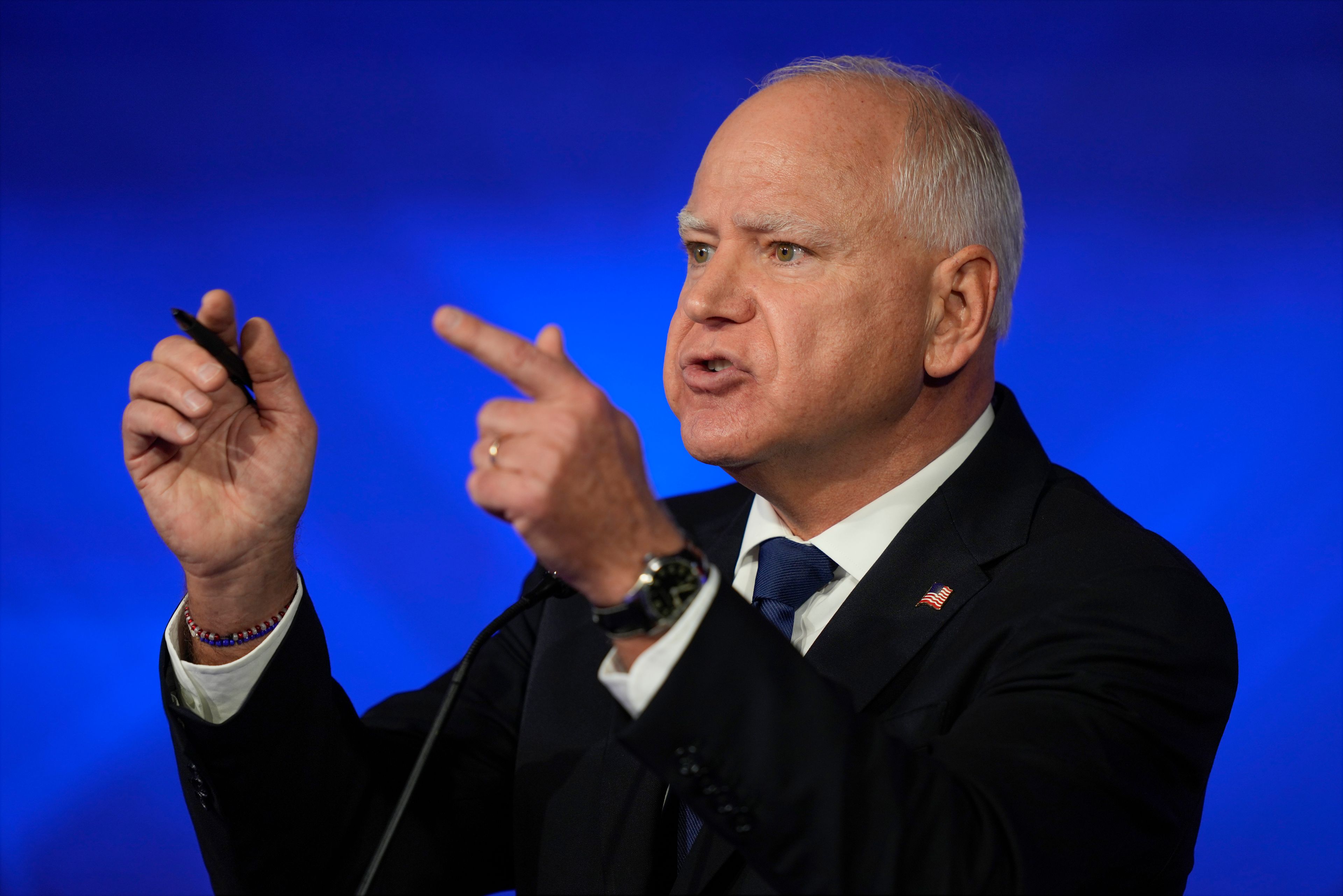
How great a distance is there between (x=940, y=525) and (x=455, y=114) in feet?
4.71

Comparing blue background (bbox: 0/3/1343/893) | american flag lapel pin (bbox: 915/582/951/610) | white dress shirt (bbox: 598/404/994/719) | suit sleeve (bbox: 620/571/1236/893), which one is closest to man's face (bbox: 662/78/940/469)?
white dress shirt (bbox: 598/404/994/719)

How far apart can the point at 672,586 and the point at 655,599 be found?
0.06 ft

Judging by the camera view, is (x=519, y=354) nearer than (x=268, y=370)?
Yes

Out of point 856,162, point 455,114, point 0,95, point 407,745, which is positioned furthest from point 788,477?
point 0,95

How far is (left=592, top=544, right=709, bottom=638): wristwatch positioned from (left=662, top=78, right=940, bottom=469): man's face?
0.57 m

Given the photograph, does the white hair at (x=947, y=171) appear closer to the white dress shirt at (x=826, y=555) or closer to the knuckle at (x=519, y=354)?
the white dress shirt at (x=826, y=555)

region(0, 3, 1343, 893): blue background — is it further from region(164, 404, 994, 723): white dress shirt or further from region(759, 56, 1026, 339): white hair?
region(164, 404, 994, 723): white dress shirt

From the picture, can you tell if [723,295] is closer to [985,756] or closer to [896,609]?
[896,609]

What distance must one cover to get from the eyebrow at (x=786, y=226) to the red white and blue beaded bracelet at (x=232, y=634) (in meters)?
0.77

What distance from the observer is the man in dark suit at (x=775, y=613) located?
933 mm

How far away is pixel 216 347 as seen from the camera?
49.2 inches

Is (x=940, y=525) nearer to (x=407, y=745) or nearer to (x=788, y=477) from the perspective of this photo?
(x=788, y=477)

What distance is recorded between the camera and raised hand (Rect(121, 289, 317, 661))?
1335 mm

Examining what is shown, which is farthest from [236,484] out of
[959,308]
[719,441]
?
[959,308]
